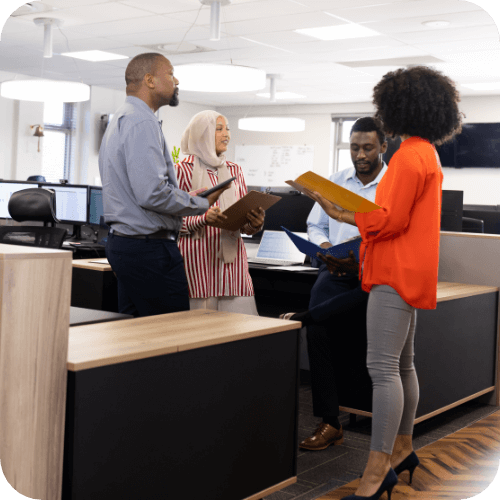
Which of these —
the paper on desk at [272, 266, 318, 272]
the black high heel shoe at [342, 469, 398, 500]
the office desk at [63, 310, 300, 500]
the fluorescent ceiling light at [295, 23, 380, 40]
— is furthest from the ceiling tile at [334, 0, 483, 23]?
the black high heel shoe at [342, 469, 398, 500]

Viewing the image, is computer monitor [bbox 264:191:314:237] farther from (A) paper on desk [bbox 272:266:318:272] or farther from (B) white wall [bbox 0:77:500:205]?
(B) white wall [bbox 0:77:500:205]

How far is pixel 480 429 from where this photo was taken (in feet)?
9.98

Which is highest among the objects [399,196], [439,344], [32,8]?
[32,8]

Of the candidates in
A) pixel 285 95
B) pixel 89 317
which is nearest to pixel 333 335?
pixel 89 317

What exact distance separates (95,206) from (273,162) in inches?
272

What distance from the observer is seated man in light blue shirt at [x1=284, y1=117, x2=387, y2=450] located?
2654mm

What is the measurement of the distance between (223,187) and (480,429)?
5.63 ft

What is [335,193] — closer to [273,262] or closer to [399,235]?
[399,235]

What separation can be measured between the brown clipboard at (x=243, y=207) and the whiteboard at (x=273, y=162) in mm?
9315

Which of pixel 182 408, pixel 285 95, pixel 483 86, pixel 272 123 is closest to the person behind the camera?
pixel 182 408

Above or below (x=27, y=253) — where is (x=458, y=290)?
below

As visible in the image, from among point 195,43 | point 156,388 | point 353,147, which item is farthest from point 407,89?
point 195,43

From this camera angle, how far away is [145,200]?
2.06 m

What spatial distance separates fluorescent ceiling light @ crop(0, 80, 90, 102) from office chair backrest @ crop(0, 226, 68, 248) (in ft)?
6.46
